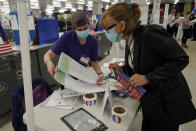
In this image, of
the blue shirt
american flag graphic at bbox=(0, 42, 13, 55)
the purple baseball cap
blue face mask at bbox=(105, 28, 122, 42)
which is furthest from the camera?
american flag graphic at bbox=(0, 42, 13, 55)

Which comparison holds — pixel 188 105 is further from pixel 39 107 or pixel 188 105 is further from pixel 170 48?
pixel 39 107

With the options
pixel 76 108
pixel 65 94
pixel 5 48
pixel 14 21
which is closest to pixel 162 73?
pixel 76 108

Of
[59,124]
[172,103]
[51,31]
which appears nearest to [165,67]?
[172,103]

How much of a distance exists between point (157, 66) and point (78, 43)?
800 mm

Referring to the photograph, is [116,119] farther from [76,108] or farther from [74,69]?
[74,69]

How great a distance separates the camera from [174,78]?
2.68ft

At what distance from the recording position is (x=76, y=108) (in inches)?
36.9

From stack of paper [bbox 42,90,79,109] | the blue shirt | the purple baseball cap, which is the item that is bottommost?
stack of paper [bbox 42,90,79,109]

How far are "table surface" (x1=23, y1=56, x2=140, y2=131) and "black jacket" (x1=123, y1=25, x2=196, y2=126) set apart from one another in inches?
5.0

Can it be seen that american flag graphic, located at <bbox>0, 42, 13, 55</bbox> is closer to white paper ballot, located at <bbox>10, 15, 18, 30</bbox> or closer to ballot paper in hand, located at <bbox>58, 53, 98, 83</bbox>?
white paper ballot, located at <bbox>10, 15, 18, 30</bbox>

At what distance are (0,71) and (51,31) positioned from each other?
1.29 meters

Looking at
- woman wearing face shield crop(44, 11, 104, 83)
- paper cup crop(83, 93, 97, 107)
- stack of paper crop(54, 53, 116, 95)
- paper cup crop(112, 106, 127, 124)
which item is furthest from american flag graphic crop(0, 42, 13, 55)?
paper cup crop(112, 106, 127, 124)

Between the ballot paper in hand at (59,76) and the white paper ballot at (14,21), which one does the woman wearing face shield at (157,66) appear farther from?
the white paper ballot at (14,21)

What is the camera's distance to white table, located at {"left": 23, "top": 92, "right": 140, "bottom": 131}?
2.53 feet
